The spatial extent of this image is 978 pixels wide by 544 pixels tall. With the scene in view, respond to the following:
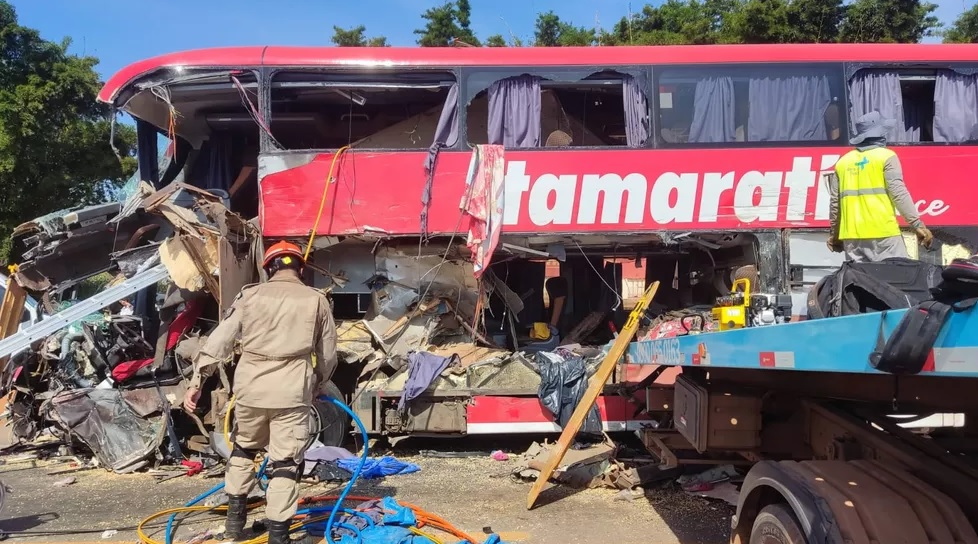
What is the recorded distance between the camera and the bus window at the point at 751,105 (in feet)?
20.0

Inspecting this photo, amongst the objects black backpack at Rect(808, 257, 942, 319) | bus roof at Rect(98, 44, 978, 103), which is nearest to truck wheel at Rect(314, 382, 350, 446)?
bus roof at Rect(98, 44, 978, 103)

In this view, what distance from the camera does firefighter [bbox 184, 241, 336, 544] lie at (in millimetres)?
3676

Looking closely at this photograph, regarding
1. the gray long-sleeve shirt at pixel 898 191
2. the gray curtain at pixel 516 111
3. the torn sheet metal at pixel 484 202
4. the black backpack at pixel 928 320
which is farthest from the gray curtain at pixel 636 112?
the black backpack at pixel 928 320

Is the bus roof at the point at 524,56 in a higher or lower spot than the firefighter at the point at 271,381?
higher

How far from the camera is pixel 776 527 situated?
2.24 m

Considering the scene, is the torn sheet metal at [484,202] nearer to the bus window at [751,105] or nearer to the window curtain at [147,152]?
the bus window at [751,105]

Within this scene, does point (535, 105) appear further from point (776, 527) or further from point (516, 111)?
point (776, 527)

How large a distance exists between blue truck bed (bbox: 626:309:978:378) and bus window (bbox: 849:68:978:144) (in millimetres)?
4602

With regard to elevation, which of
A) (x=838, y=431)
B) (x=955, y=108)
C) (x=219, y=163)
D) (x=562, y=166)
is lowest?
(x=838, y=431)

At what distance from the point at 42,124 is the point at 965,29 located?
28368mm

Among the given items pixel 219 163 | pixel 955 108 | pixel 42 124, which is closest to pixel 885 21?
pixel 955 108

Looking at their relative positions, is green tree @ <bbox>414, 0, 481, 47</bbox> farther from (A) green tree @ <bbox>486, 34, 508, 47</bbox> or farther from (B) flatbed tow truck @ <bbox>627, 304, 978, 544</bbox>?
(B) flatbed tow truck @ <bbox>627, 304, 978, 544</bbox>

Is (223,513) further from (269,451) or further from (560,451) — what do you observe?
(560,451)

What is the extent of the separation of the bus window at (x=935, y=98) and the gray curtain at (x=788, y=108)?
31 centimetres
